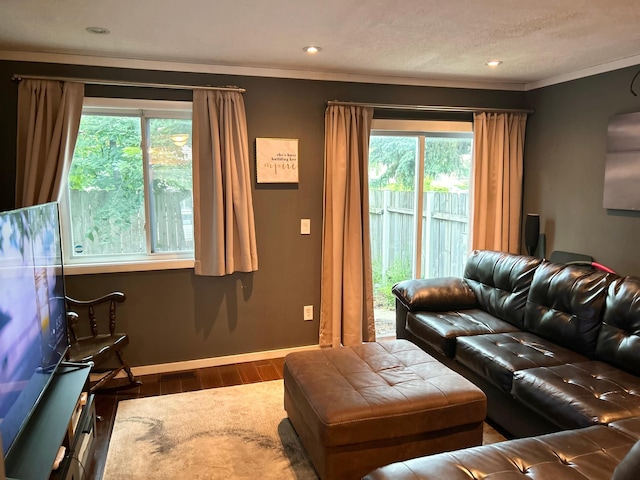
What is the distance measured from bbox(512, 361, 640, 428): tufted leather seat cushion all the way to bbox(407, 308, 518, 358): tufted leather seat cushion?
24.6 inches

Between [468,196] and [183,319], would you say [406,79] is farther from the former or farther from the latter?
[183,319]

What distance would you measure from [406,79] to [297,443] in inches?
119

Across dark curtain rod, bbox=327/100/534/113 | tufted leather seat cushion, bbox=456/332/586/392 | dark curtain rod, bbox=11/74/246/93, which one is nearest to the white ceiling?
dark curtain rod, bbox=11/74/246/93

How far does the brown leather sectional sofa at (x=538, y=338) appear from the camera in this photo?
6.95 feet

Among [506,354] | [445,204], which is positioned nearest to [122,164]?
[445,204]

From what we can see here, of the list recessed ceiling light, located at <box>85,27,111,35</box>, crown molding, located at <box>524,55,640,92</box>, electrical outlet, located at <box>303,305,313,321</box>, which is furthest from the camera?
electrical outlet, located at <box>303,305,313,321</box>

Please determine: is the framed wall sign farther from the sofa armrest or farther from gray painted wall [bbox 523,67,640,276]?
gray painted wall [bbox 523,67,640,276]

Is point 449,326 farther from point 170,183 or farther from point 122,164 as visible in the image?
point 122,164

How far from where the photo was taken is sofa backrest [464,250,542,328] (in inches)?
126

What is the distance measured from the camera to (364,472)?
6.95ft

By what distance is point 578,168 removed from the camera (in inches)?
150

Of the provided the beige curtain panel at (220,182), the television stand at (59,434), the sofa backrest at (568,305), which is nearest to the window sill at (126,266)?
the beige curtain panel at (220,182)

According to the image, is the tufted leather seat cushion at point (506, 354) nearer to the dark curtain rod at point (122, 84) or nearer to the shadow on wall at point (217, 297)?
the shadow on wall at point (217, 297)

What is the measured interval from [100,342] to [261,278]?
1.28 metres
